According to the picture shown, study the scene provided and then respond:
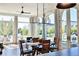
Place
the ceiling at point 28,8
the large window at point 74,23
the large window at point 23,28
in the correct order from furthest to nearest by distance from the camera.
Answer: the large window at point 74,23 → the large window at point 23,28 → the ceiling at point 28,8

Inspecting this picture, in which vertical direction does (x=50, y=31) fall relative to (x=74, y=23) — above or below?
below

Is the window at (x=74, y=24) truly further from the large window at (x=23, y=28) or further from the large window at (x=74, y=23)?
the large window at (x=23, y=28)

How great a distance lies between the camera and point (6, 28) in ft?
7.47

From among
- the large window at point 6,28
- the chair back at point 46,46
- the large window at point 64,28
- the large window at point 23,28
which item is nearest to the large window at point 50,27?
the chair back at point 46,46

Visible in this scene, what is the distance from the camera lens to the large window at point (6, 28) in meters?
2.23

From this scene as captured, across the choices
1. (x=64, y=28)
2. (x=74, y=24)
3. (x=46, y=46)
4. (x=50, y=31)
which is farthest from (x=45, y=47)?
(x=74, y=24)

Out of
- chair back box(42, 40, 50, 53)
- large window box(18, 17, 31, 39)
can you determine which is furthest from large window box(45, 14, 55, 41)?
large window box(18, 17, 31, 39)

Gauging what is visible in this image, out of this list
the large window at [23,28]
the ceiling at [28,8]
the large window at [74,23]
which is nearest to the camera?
the ceiling at [28,8]

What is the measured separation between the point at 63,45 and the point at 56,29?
325 millimetres

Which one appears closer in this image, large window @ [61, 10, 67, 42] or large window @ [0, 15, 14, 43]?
large window @ [0, 15, 14, 43]

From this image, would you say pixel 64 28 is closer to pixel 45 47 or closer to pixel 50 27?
pixel 50 27

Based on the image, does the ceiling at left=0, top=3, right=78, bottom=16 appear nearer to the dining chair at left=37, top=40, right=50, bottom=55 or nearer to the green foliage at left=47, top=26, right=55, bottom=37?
the green foliage at left=47, top=26, right=55, bottom=37

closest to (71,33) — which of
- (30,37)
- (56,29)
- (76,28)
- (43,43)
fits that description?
(76,28)

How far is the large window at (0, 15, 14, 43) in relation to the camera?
7.32 feet
